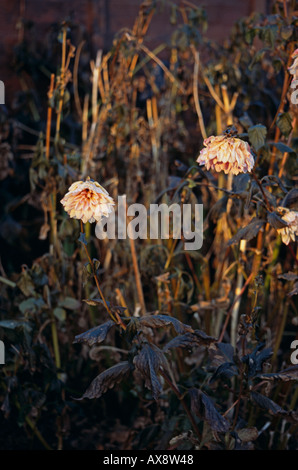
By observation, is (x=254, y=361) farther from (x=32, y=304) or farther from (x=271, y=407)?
(x=32, y=304)

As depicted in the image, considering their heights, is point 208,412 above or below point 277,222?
below

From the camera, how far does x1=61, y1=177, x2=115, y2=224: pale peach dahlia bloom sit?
4.28 ft

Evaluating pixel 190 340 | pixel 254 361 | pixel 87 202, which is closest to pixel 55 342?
pixel 190 340

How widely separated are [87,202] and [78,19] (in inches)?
97.6

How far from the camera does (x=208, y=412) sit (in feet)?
4.84

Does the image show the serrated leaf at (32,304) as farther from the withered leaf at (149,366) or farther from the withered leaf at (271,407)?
the withered leaf at (271,407)

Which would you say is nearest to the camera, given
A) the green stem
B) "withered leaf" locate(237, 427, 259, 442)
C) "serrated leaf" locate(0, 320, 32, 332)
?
"withered leaf" locate(237, 427, 259, 442)

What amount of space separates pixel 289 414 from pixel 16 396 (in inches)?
34.7

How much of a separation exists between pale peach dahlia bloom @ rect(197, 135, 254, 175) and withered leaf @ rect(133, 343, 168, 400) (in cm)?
47

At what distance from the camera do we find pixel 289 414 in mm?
1543

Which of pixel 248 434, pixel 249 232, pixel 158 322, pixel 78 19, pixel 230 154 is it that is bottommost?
pixel 248 434

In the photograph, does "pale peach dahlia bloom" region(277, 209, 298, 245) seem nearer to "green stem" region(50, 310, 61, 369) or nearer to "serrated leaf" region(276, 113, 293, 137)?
"serrated leaf" region(276, 113, 293, 137)

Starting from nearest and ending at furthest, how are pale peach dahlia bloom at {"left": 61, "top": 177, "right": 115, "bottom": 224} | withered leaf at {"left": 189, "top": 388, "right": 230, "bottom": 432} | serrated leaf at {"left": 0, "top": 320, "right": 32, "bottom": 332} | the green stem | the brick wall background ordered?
pale peach dahlia bloom at {"left": 61, "top": 177, "right": 115, "bottom": 224}
withered leaf at {"left": 189, "top": 388, "right": 230, "bottom": 432}
serrated leaf at {"left": 0, "top": 320, "right": 32, "bottom": 332}
the green stem
the brick wall background

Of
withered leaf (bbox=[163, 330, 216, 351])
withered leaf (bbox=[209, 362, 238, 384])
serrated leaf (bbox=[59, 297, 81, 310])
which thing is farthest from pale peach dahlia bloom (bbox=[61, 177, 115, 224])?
serrated leaf (bbox=[59, 297, 81, 310])
